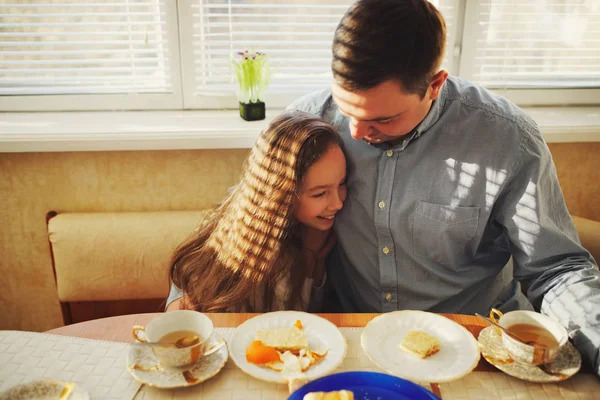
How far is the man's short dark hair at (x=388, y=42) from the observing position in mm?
1105

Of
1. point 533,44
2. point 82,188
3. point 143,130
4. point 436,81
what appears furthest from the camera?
point 533,44

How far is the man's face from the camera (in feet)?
3.85

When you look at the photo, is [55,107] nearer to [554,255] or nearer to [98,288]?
[98,288]

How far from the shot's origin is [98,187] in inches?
76.5

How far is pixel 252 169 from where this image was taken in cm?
141

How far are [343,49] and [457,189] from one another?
0.48 metres

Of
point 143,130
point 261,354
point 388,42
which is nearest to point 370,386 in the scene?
point 261,354

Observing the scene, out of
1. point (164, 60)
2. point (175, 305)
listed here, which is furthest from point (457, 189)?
point (164, 60)

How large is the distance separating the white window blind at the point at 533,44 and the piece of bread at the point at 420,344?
134cm

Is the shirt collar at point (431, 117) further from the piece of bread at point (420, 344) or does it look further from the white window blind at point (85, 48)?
the white window blind at point (85, 48)

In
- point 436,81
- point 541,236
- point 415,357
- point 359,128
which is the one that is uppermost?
point 436,81

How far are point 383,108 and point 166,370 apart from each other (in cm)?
71

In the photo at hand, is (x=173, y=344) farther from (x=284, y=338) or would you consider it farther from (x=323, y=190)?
(x=323, y=190)

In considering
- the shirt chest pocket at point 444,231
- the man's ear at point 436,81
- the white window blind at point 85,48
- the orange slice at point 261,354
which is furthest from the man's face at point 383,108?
the white window blind at point 85,48
